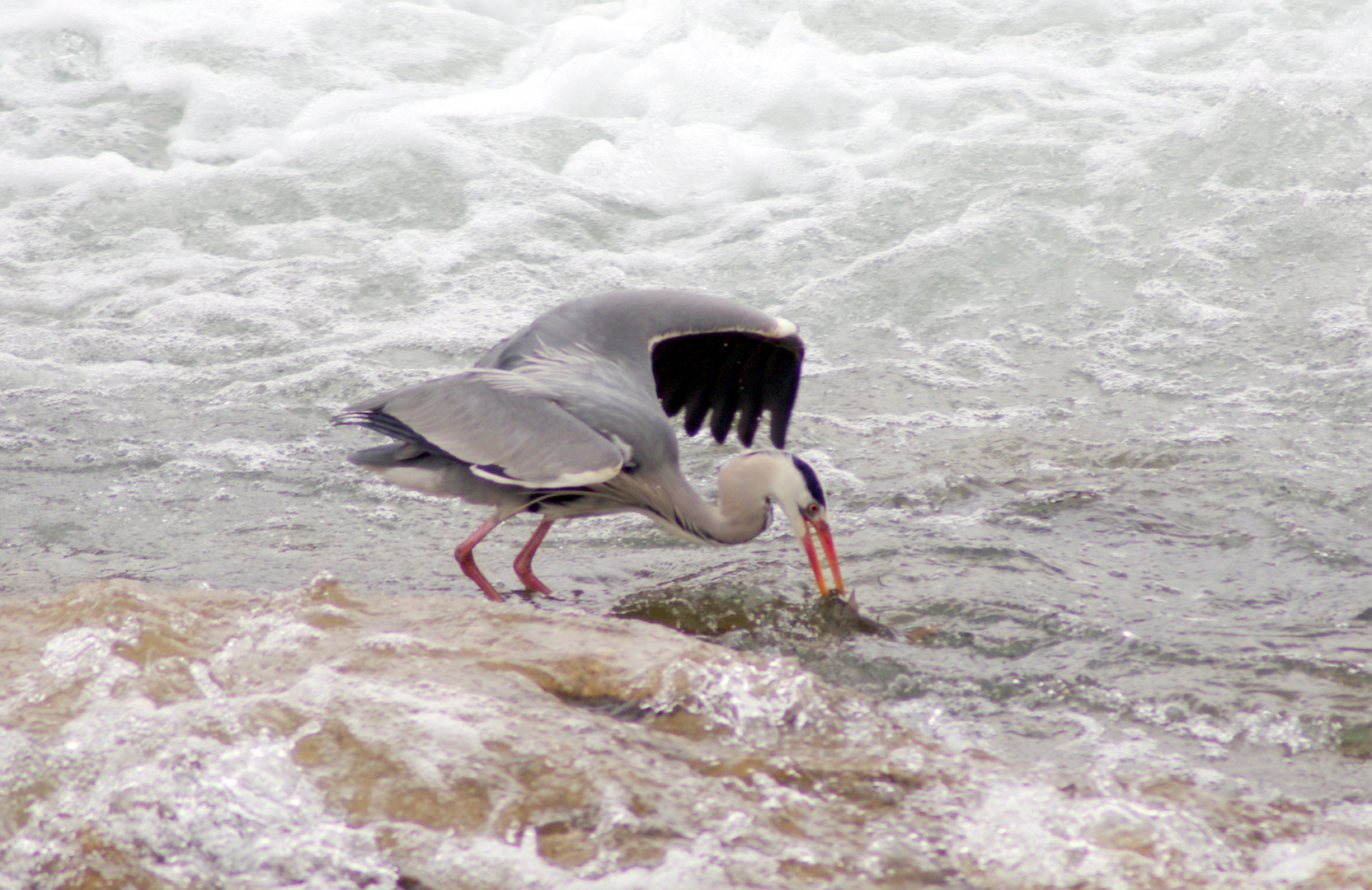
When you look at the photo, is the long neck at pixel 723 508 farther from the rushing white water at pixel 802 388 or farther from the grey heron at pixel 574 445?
the rushing white water at pixel 802 388

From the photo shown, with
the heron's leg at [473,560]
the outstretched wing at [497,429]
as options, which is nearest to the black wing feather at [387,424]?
the outstretched wing at [497,429]

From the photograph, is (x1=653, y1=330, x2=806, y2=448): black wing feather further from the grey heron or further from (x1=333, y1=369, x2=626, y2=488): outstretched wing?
(x1=333, y1=369, x2=626, y2=488): outstretched wing

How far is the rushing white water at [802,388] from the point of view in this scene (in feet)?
7.76

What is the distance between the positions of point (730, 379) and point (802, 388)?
621 mm

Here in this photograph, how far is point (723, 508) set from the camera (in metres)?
4.39

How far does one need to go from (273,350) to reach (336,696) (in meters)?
4.01

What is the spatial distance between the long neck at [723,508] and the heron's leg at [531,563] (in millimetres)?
402

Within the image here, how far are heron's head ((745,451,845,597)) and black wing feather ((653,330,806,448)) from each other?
1.00 m

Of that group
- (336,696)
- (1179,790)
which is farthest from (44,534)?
(1179,790)

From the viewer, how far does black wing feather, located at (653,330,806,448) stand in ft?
17.3

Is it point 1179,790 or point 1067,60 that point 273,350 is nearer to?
point 1179,790

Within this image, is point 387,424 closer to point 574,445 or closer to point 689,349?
point 574,445

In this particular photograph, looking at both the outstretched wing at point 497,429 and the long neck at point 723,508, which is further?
the long neck at point 723,508

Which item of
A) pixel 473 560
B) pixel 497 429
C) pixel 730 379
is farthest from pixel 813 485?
pixel 730 379
